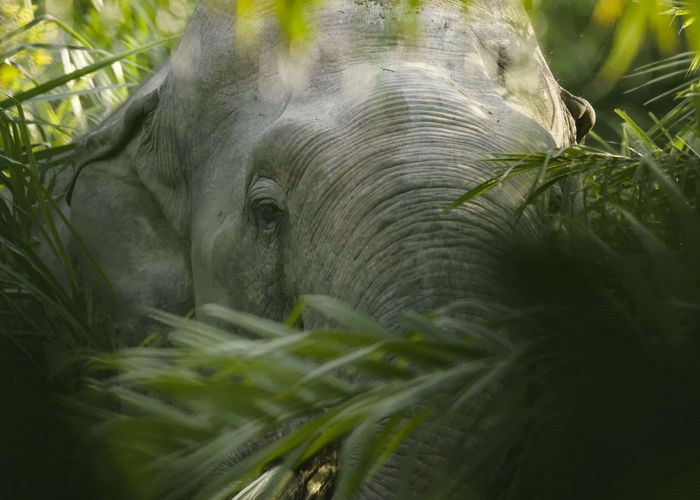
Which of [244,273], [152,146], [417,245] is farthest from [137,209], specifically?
[417,245]

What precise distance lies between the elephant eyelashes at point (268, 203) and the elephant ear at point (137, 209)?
1.90ft

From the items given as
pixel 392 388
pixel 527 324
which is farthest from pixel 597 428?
pixel 392 388

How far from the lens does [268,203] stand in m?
2.86

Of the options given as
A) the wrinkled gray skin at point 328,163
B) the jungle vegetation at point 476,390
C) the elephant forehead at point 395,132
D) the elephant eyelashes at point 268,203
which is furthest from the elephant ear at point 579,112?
the jungle vegetation at point 476,390

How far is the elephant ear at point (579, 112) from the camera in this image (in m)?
3.44

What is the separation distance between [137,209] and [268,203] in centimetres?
82

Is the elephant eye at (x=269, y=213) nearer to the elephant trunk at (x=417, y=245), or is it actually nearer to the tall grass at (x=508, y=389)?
the elephant trunk at (x=417, y=245)

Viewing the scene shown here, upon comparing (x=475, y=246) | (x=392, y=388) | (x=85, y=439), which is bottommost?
(x=475, y=246)

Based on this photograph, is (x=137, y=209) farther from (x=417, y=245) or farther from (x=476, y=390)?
(x=476, y=390)

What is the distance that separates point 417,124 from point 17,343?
3.20 feet

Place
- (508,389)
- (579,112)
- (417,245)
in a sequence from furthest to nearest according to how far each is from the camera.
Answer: (579,112) < (417,245) < (508,389)

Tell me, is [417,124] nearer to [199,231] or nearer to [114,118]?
[199,231]

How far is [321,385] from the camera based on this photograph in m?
1.15

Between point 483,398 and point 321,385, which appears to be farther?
point 483,398
